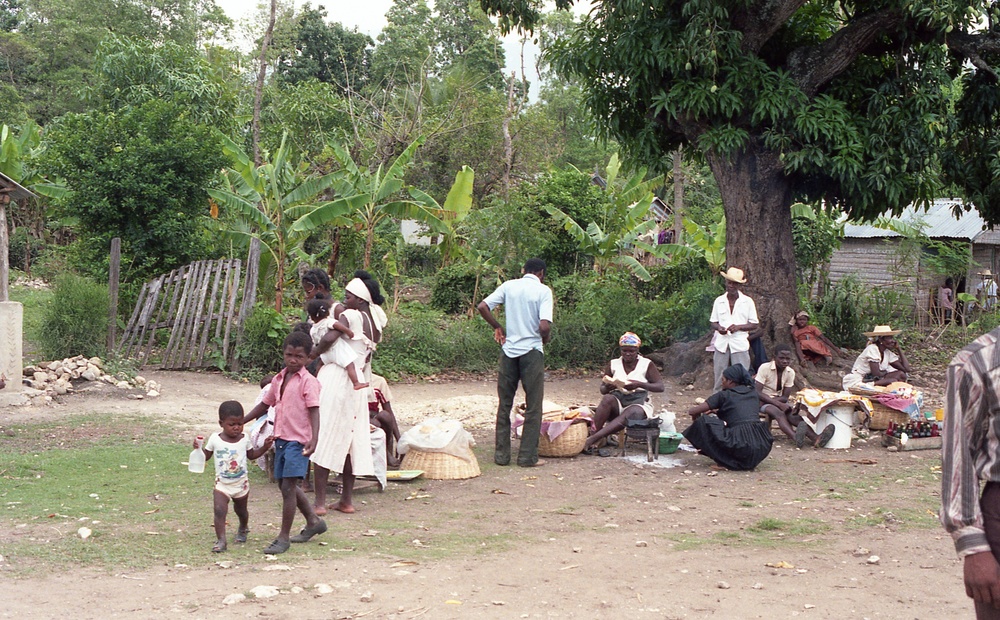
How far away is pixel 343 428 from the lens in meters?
7.05

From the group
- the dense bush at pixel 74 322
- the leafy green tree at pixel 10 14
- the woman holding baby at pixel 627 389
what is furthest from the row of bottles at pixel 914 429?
the leafy green tree at pixel 10 14

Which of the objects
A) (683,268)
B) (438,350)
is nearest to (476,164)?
(683,268)

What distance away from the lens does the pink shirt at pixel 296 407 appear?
20.0 ft

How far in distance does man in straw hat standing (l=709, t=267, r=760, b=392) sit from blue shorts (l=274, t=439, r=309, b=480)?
6.15 m

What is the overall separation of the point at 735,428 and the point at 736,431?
0.03m

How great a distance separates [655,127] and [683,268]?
15.0ft

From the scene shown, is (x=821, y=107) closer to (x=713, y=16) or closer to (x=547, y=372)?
(x=713, y=16)

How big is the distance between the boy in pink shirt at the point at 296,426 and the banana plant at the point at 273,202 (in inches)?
387

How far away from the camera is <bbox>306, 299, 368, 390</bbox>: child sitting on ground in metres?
7.00

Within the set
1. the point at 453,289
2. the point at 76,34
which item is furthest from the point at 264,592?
the point at 76,34

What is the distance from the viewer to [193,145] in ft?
52.4

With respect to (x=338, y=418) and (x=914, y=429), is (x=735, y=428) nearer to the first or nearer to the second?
(x=914, y=429)

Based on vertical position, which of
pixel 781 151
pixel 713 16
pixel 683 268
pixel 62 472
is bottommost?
pixel 62 472

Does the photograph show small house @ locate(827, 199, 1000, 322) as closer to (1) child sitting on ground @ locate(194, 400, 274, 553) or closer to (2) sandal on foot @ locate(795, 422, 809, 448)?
(2) sandal on foot @ locate(795, 422, 809, 448)
